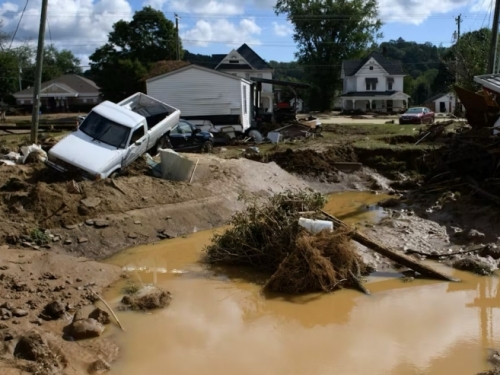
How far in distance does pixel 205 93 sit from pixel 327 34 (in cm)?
4440

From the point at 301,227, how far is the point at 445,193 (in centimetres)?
701

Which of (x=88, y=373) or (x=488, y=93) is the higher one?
(x=488, y=93)

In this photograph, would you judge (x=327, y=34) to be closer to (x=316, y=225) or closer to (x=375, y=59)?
(x=375, y=59)

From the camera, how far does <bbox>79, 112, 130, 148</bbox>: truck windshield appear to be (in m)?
16.4

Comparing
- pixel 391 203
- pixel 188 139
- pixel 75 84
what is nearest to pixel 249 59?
pixel 75 84

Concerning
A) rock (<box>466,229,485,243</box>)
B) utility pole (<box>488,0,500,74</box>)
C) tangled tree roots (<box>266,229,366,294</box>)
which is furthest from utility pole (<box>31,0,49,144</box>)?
utility pole (<box>488,0,500,74</box>)

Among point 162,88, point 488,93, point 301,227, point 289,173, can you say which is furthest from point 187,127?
point 301,227

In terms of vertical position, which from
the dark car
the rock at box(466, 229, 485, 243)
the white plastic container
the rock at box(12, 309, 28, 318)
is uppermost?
the dark car

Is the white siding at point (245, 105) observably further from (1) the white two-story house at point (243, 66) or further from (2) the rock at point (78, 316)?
(1) the white two-story house at point (243, 66)

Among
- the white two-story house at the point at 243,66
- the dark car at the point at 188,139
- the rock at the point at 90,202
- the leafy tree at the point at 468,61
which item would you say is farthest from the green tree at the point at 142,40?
the rock at the point at 90,202

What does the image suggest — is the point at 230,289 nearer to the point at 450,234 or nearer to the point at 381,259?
the point at 381,259

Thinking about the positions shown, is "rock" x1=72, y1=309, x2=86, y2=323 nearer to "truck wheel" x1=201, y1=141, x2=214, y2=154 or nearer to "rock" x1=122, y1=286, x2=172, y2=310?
"rock" x1=122, y1=286, x2=172, y2=310

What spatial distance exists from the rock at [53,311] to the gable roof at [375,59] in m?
64.0

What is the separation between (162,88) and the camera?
32.7 m
